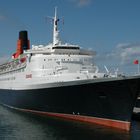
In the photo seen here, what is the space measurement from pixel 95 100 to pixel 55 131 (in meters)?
3.41

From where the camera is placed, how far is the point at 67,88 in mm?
25672

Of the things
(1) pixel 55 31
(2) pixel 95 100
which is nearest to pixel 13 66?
(1) pixel 55 31

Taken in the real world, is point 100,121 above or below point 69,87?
below

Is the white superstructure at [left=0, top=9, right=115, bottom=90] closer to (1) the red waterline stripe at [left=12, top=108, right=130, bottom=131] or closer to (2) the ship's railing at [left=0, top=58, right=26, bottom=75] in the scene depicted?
(2) the ship's railing at [left=0, top=58, right=26, bottom=75]

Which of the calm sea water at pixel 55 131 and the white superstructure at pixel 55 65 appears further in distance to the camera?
the white superstructure at pixel 55 65

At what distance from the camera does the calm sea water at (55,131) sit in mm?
21531

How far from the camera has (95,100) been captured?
79.6ft

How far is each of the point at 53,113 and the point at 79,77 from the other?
3.43 m

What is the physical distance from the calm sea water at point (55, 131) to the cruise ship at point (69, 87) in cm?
79

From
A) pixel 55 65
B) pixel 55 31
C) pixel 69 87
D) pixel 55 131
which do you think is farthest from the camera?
pixel 55 31

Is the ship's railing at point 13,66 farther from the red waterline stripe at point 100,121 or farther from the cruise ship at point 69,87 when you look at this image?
the red waterline stripe at point 100,121

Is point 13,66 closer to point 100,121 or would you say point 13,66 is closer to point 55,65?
point 55,65

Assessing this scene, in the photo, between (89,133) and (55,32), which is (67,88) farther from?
(55,32)

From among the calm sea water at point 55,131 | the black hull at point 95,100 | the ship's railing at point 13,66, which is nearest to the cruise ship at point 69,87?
the black hull at point 95,100
